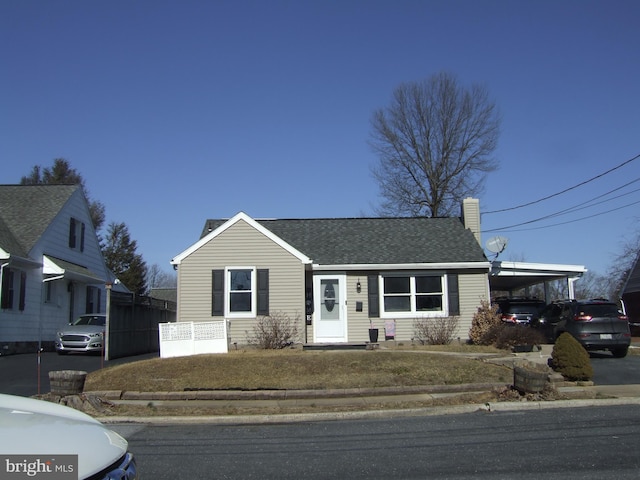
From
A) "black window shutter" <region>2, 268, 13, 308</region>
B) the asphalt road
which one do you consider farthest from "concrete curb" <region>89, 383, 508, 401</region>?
"black window shutter" <region>2, 268, 13, 308</region>

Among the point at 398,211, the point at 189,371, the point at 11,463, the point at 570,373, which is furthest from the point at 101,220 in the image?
the point at 11,463

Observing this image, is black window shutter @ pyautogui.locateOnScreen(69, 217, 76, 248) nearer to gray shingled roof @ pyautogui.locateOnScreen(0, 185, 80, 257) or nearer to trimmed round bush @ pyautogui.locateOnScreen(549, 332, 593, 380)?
gray shingled roof @ pyautogui.locateOnScreen(0, 185, 80, 257)

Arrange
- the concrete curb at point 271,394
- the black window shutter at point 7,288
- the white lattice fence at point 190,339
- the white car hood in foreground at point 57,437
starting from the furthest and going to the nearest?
the black window shutter at point 7,288, the white lattice fence at point 190,339, the concrete curb at point 271,394, the white car hood in foreground at point 57,437

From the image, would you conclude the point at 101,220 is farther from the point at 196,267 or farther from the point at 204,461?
the point at 204,461

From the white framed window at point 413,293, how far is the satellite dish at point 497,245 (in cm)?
372

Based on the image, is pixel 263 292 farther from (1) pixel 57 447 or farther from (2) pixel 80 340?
(1) pixel 57 447

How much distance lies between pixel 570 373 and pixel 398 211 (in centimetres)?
2675

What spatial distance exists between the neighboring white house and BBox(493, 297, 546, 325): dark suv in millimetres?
16813

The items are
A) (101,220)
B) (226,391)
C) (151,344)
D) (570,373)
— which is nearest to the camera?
(226,391)

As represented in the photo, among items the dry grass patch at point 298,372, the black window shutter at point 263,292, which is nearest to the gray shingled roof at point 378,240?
the black window shutter at point 263,292

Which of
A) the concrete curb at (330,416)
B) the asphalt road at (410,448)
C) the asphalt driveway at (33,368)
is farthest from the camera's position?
the asphalt driveway at (33,368)

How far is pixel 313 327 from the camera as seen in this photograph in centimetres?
1886

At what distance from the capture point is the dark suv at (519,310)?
2116cm

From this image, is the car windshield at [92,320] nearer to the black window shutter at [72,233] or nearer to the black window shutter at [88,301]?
the black window shutter at [72,233]
